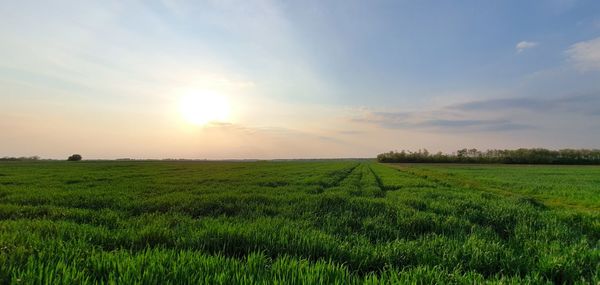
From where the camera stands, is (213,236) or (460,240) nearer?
(213,236)

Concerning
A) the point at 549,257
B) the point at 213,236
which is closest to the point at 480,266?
the point at 549,257

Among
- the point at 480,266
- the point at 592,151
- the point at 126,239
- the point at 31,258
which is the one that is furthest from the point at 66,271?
the point at 592,151

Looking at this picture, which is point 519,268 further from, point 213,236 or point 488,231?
point 213,236

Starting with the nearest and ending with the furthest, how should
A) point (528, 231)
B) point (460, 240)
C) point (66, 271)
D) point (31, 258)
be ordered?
point (66, 271)
point (31, 258)
point (460, 240)
point (528, 231)

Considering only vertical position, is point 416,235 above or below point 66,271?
below

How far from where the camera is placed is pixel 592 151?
11550 centimetres

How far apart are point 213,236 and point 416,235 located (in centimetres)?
465

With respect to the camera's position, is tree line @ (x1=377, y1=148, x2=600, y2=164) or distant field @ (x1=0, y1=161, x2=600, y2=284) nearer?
distant field @ (x1=0, y1=161, x2=600, y2=284)

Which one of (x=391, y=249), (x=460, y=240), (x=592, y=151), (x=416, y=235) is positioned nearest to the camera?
(x=391, y=249)

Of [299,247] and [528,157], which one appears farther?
[528,157]

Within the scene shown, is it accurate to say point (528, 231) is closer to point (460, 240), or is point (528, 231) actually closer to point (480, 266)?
point (460, 240)

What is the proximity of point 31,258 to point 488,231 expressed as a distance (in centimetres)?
868

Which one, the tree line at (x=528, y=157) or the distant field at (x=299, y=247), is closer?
the distant field at (x=299, y=247)

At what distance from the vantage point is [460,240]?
666 cm
